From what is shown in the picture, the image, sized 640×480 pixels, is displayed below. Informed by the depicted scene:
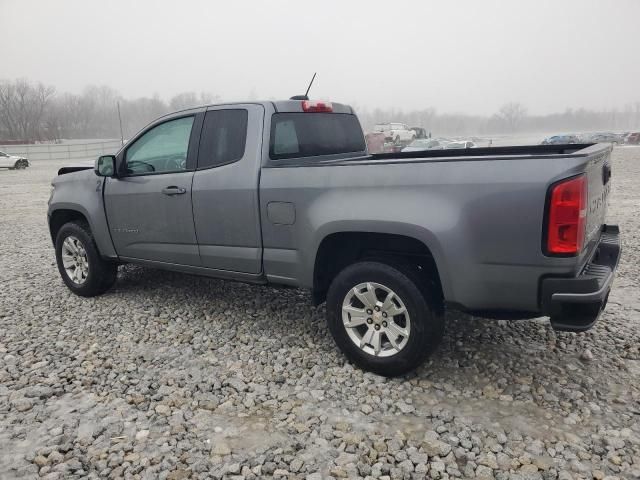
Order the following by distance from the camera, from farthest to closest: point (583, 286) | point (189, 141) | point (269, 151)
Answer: point (189, 141) → point (269, 151) → point (583, 286)

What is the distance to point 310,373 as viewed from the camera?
3559mm

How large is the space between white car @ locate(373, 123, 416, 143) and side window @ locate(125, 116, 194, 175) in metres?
29.4

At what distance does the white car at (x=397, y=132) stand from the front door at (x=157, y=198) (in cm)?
2943

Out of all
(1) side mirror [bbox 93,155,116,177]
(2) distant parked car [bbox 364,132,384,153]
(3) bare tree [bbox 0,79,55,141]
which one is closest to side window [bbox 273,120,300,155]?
(1) side mirror [bbox 93,155,116,177]

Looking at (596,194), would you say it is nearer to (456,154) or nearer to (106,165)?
(456,154)

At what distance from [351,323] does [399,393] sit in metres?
0.56

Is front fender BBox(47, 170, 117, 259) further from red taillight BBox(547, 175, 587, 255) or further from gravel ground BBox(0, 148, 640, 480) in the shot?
red taillight BBox(547, 175, 587, 255)

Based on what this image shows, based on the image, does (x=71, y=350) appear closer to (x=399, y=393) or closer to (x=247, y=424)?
(x=247, y=424)

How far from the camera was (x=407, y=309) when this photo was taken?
3213 millimetres

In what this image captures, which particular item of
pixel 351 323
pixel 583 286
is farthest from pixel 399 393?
pixel 583 286

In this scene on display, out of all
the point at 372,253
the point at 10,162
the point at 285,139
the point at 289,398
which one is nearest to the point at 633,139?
the point at 10,162

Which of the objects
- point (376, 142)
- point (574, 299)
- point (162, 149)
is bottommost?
point (574, 299)

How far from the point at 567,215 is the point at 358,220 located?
122 centimetres

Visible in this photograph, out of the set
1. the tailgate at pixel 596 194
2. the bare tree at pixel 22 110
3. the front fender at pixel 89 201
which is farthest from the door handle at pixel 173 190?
the bare tree at pixel 22 110
